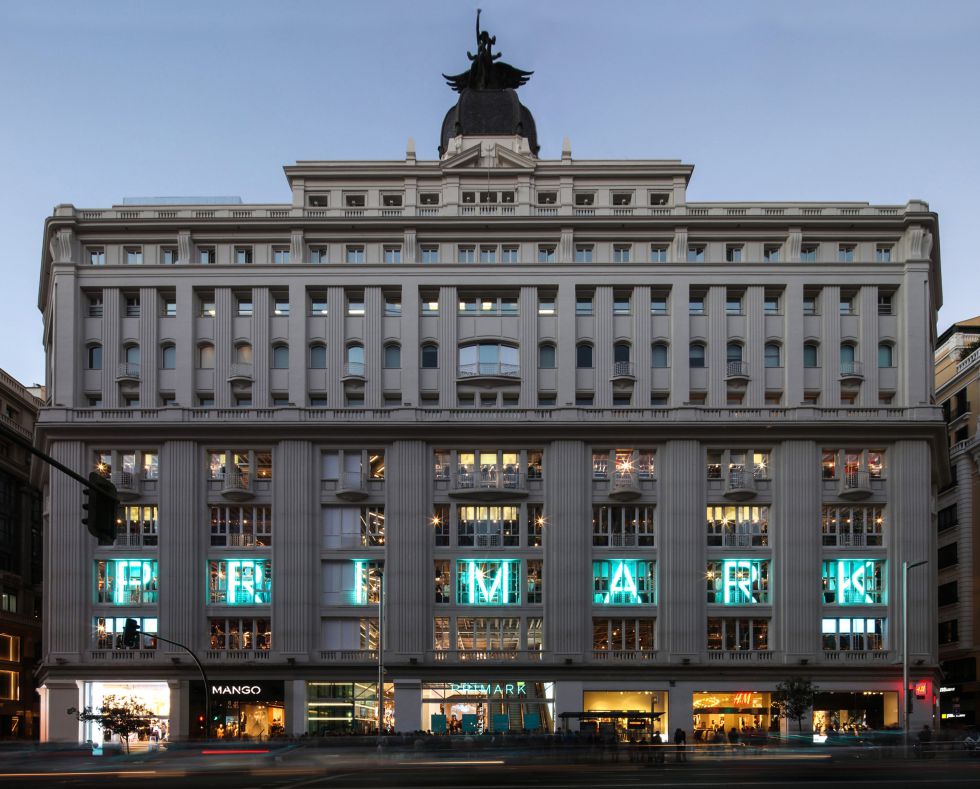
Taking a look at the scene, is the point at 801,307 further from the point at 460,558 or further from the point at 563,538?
the point at 460,558

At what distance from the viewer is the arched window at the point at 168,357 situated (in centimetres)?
8450

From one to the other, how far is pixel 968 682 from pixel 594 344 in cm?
4657

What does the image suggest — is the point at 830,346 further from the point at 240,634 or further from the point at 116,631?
the point at 116,631

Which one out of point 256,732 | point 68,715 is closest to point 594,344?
point 256,732

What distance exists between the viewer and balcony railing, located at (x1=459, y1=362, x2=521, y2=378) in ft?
275

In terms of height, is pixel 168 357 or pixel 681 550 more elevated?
pixel 168 357

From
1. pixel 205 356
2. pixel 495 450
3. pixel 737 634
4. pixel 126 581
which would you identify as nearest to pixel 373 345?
pixel 495 450

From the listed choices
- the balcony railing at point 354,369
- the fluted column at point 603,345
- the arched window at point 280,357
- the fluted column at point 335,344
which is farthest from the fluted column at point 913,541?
the arched window at point 280,357

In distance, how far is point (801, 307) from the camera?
8394 centimetres

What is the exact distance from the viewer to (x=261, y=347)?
8425 centimetres

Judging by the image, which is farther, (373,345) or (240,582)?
(373,345)

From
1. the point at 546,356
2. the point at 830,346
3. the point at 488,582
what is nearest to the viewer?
the point at 488,582

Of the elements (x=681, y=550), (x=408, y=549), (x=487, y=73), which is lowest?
(x=681, y=550)

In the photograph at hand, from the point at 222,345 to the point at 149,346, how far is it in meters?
4.93
